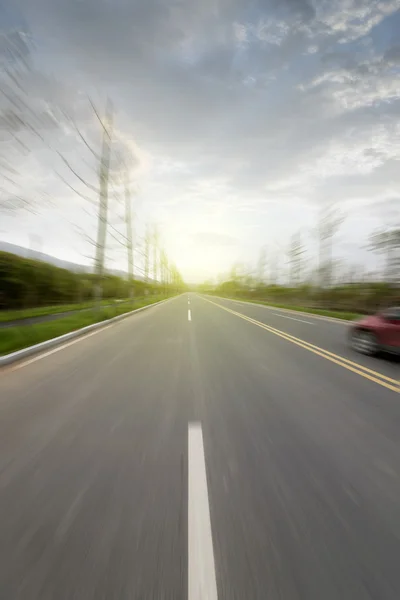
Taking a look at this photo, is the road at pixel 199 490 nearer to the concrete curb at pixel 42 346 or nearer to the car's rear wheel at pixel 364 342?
the concrete curb at pixel 42 346

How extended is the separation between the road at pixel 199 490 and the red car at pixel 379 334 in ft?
8.02

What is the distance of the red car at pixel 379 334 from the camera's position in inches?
303

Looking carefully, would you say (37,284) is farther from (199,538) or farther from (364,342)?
(199,538)

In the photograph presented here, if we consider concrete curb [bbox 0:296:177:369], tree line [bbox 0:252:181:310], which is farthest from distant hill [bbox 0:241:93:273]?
concrete curb [bbox 0:296:177:369]

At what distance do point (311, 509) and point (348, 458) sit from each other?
0.99 meters

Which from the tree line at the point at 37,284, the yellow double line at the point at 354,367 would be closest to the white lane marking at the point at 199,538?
the yellow double line at the point at 354,367

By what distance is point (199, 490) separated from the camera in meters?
2.59

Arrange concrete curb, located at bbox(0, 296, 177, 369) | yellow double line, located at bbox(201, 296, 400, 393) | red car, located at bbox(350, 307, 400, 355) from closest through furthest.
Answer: yellow double line, located at bbox(201, 296, 400, 393), concrete curb, located at bbox(0, 296, 177, 369), red car, located at bbox(350, 307, 400, 355)

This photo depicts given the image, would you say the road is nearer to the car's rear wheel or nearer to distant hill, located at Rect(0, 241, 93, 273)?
the car's rear wheel

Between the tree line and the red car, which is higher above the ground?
the tree line

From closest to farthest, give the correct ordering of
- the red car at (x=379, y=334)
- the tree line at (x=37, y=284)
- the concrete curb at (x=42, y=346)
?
the concrete curb at (x=42, y=346) → the red car at (x=379, y=334) → the tree line at (x=37, y=284)

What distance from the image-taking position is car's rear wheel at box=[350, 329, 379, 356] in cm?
831

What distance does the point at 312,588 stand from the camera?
1739 millimetres

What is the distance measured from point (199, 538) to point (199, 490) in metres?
0.50
